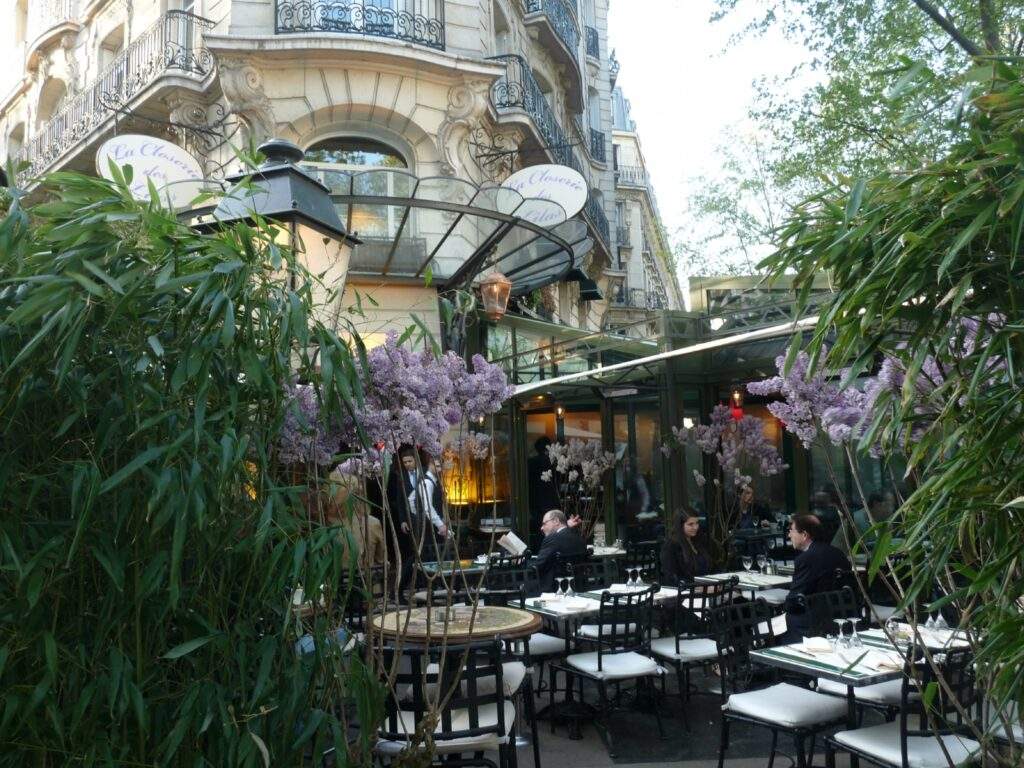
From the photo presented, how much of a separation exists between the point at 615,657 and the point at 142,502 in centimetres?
418

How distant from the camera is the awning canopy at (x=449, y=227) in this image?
8.94m

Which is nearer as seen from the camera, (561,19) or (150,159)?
(150,159)

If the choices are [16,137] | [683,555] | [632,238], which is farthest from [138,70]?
[632,238]

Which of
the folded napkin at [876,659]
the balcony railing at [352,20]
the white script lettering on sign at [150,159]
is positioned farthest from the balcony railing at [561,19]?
the folded napkin at [876,659]

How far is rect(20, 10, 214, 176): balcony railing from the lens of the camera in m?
13.0

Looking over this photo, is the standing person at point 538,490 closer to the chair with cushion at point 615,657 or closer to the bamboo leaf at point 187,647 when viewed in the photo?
the chair with cushion at point 615,657

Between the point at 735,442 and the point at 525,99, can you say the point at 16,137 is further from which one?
the point at 735,442

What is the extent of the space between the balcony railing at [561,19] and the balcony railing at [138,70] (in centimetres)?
678

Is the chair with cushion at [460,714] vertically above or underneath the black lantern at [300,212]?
underneath

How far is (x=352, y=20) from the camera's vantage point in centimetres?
1255

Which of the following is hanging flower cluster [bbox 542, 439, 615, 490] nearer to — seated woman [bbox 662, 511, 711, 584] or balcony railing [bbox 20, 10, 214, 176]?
seated woman [bbox 662, 511, 711, 584]

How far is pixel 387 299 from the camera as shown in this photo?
12.3m

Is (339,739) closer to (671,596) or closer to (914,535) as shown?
(914,535)

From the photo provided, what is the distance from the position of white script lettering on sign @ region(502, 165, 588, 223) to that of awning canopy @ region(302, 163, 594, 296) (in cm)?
28
